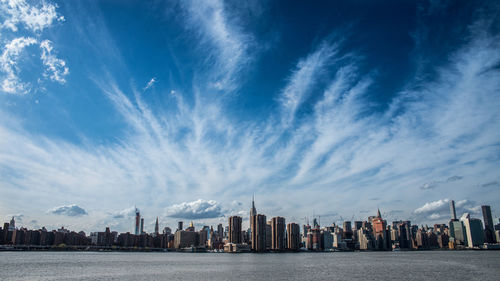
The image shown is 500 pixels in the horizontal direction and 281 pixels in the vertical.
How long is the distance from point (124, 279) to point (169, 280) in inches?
433

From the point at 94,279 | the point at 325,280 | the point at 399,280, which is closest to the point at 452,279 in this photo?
the point at 399,280

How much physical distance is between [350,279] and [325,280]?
748 centimetres

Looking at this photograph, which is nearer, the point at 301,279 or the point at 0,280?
the point at 0,280

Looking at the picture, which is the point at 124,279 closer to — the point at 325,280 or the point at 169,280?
the point at 169,280

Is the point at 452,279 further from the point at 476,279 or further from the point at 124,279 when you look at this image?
the point at 124,279

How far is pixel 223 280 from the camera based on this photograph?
79.0m

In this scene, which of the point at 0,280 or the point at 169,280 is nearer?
the point at 0,280

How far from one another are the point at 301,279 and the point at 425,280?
29.3 m

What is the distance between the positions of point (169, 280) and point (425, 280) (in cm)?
6130

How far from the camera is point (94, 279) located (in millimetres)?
80438

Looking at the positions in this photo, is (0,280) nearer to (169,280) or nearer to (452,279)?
(169,280)

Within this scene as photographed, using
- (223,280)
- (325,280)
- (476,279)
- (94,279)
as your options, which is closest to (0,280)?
(94,279)

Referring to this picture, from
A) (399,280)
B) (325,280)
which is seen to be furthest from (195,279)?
(399,280)

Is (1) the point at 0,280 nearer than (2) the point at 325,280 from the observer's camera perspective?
Yes
